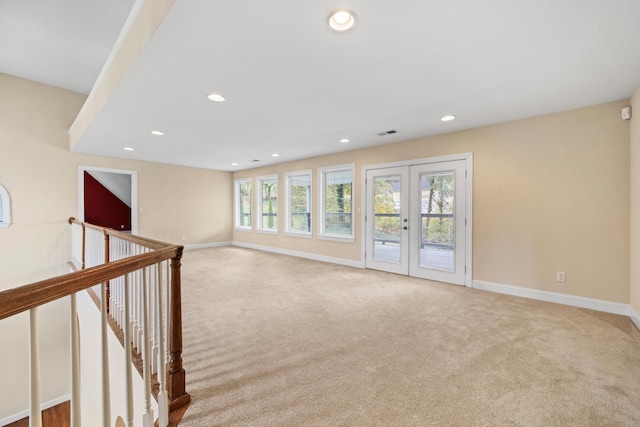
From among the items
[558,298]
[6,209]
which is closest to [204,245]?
[6,209]

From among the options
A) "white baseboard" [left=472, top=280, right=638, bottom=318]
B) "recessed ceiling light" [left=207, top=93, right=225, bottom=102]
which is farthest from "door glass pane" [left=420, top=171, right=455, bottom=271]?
"recessed ceiling light" [left=207, top=93, right=225, bottom=102]

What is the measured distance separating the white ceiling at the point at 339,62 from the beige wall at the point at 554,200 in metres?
0.26

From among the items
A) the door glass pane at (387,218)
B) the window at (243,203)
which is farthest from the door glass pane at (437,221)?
the window at (243,203)

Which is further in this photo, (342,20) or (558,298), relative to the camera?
(558,298)

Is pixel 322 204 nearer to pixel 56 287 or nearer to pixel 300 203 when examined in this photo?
pixel 300 203

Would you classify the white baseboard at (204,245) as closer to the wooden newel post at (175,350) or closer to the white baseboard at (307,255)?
the white baseboard at (307,255)

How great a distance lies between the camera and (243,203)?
27.6 feet

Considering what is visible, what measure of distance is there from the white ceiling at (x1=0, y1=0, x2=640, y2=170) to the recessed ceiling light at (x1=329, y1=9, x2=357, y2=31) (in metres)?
0.06

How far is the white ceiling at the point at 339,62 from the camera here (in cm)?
171

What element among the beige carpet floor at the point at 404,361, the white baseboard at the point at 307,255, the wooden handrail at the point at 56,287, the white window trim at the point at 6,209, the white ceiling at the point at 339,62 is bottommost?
the beige carpet floor at the point at 404,361

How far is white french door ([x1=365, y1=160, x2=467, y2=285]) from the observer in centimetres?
414

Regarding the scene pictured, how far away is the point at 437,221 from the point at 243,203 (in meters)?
5.90

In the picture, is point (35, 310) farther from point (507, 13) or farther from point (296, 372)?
point (507, 13)

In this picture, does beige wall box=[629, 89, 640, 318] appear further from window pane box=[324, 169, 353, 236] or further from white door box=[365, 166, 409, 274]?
window pane box=[324, 169, 353, 236]
